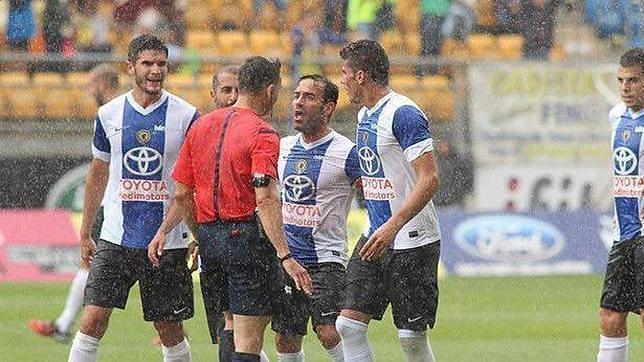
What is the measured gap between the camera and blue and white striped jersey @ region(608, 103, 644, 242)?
989cm

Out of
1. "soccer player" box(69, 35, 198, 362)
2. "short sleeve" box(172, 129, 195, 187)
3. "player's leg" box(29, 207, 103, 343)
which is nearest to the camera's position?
"short sleeve" box(172, 129, 195, 187)

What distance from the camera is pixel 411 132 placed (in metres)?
9.13

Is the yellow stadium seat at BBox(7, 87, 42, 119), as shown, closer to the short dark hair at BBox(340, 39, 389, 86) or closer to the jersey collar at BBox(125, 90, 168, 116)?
the jersey collar at BBox(125, 90, 168, 116)

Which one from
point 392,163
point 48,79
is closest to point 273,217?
point 392,163

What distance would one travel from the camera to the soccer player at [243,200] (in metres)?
8.56

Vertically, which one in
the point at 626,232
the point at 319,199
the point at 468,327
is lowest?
the point at 468,327

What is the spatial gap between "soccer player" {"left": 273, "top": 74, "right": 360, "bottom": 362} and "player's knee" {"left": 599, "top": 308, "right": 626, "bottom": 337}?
160 centimetres

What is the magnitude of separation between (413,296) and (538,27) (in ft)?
44.8

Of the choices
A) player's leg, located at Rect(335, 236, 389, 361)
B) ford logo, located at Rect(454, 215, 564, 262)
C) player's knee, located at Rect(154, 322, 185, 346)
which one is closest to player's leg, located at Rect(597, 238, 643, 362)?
player's leg, located at Rect(335, 236, 389, 361)

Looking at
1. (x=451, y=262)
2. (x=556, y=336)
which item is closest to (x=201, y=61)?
(x=451, y=262)

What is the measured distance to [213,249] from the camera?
8.85 meters

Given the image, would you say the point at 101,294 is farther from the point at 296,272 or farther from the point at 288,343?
the point at 296,272

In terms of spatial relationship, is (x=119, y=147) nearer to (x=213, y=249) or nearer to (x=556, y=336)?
(x=213, y=249)

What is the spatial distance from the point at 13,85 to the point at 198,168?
11908 mm
